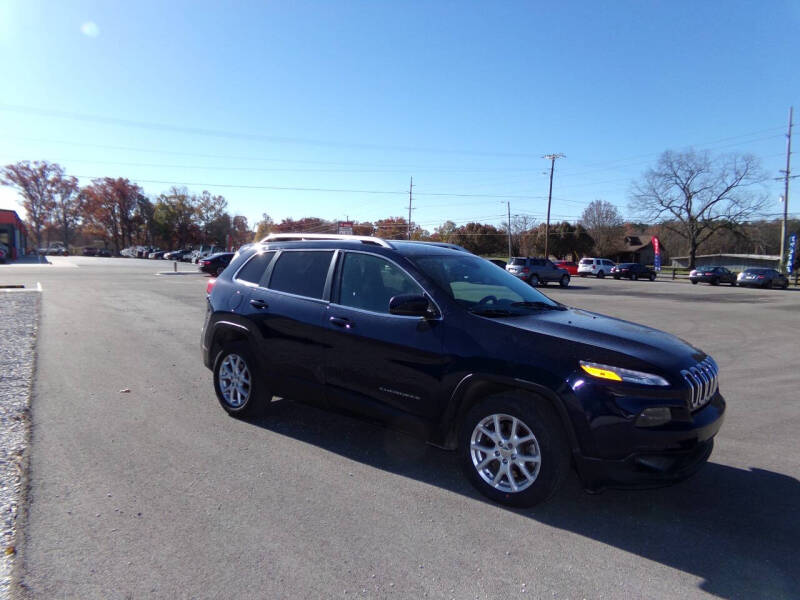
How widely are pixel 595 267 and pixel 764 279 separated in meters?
15.3

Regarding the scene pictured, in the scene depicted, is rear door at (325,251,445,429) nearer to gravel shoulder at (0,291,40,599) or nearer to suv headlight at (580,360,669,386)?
suv headlight at (580,360,669,386)

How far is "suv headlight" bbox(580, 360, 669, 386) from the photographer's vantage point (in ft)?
10.5

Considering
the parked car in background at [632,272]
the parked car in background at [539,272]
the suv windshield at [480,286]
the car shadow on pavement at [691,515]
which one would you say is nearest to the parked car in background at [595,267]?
the parked car in background at [632,272]

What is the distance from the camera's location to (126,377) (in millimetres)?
6781

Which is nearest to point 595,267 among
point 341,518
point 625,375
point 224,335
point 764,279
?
point 764,279

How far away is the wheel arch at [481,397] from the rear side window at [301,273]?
1617 mm

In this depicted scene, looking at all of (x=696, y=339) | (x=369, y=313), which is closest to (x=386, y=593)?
(x=369, y=313)

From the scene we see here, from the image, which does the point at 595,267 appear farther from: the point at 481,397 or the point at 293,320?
the point at 481,397

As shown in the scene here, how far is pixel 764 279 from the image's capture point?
36844 mm

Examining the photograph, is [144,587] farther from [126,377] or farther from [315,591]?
[126,377]

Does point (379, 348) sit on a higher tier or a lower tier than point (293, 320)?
lower

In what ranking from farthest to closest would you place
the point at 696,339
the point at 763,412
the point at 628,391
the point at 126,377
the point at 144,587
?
the point at 696,339, the point at 126,377, the point at 763,412, the point at 628,391, the point at 144,587

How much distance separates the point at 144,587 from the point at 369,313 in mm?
2290

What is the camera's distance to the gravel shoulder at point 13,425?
9.70 ft
